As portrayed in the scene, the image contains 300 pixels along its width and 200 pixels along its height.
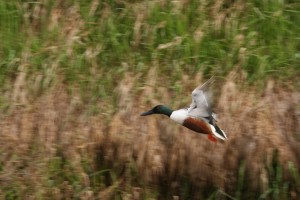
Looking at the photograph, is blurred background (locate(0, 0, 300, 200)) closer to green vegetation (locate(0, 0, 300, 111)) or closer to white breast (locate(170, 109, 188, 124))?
green vegetation (locate(0, 0, 300, 111))

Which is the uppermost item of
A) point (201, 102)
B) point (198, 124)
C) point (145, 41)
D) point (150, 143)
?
point (145, 41)

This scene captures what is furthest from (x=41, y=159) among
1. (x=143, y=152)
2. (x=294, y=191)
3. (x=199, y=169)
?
(x=294, y=191)

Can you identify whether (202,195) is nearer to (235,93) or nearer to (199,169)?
(199,169)

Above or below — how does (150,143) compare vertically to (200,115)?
below

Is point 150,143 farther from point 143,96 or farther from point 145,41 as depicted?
point 145,41

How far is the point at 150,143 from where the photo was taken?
4.38 m

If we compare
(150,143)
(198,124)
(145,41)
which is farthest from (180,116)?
(145,41)

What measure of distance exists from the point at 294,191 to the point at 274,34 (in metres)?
1.11

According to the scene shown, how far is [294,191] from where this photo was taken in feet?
14.3

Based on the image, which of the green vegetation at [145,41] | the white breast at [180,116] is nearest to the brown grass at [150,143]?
the green vegetation at [145,41]

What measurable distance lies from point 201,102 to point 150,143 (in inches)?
42.6

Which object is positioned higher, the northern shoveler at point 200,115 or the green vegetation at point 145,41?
the green vegetation at point 145,41

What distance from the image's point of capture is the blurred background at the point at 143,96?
438 centimetres

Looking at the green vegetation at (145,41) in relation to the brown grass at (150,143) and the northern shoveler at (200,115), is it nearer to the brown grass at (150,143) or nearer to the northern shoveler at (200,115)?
the brown grass at (150,143)
